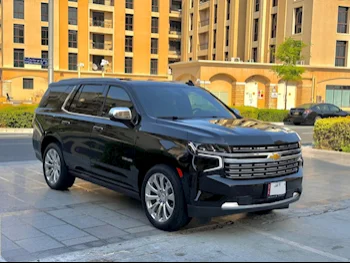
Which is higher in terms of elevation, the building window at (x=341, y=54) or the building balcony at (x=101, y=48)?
the building balcony at (x=101, y=48)

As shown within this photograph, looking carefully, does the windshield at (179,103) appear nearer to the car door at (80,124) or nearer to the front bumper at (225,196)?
the car door at (80,124)

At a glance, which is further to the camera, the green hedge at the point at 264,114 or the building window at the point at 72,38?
the building window at the point at 72,38

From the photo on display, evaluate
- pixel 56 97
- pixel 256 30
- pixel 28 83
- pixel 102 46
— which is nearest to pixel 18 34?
pixel 28 83

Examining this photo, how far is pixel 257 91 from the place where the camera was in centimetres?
3931

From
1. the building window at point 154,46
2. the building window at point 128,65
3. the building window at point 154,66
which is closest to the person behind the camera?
the building window at point 128,65

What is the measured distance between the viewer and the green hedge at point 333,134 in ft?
42.8

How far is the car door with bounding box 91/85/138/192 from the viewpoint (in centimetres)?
571

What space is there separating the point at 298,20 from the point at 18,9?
35343 mm

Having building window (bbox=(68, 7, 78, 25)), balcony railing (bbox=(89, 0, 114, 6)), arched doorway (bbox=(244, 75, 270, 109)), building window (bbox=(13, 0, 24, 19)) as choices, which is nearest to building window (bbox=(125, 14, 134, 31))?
balcony railing (bbox=(89, 0, 114, 6))

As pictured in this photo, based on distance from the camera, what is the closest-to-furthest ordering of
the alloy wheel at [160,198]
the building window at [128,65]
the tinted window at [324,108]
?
1. the alloy wheel at [160,198]
2. the tinted window at [324,108]
3. the building window at [128,65]

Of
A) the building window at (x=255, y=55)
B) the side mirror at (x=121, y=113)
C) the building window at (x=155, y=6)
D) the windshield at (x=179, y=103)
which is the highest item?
the building window at (x=155, y=6)

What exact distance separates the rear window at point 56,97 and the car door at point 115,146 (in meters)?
1.32

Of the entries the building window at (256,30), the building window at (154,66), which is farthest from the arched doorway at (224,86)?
the building window at (154,66)

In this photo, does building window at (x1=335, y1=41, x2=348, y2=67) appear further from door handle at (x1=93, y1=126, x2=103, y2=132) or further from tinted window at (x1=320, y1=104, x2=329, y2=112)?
door handle at (x1=93, y1=126, x2=103, y2=132)
